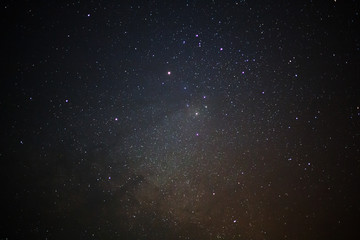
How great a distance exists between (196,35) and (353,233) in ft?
23.1

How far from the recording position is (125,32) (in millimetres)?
3855

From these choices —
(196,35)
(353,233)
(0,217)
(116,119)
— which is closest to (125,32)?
(196,35)

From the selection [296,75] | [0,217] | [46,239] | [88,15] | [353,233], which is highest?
[88,15]

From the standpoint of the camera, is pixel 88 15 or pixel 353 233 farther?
pixel 353 233

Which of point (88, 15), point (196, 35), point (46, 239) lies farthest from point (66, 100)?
point (46, 239)

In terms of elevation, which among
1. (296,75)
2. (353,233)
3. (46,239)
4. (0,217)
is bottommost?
(353,233)

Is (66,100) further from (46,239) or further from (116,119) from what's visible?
(46,239)

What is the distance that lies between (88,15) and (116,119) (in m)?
1.70

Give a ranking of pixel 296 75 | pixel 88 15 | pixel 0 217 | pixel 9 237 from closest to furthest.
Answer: pixel 88 15 → pixel 296 75 → pixel 0 217 → pixel 9 237

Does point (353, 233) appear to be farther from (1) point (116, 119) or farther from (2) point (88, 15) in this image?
(2) point (88, 15)

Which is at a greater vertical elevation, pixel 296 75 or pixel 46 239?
pixel 46 239

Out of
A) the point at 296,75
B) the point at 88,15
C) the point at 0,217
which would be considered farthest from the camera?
the point at 0,217

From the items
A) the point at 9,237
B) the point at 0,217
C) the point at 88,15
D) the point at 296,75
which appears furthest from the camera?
the point at 9,237

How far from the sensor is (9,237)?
6531 millimetres
